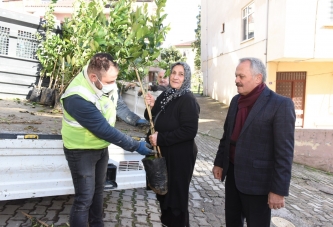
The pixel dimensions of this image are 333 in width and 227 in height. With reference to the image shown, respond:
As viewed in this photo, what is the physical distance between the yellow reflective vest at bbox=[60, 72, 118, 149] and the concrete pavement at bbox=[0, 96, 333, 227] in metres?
1.15

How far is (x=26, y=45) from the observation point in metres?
5.46

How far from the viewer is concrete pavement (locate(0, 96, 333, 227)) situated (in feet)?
10.5

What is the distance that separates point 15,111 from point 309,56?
9.31 meters

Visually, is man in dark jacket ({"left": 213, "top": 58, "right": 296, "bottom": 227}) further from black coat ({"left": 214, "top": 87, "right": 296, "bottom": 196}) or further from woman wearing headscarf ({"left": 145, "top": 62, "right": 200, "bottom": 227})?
woman wearing headscarf ({"left": 145, "top": 62, "right": 200, "bottom": 227})

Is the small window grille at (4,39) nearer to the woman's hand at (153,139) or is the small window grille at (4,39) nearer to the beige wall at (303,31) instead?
the woman's hand at (153,139)

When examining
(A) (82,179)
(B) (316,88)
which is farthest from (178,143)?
(B) (316,88)

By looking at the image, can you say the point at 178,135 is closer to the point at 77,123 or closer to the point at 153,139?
the point at 153,139

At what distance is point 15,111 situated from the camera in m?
4.01

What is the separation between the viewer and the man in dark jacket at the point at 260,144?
2.17 metres

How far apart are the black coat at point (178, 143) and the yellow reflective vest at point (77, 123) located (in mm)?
571

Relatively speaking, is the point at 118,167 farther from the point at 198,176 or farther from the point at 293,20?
the point at 293,20

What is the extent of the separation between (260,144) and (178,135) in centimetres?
70

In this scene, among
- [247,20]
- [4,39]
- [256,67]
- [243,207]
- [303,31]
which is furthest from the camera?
[247,20]

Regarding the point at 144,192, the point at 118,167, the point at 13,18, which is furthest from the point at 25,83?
the point at 118,167
